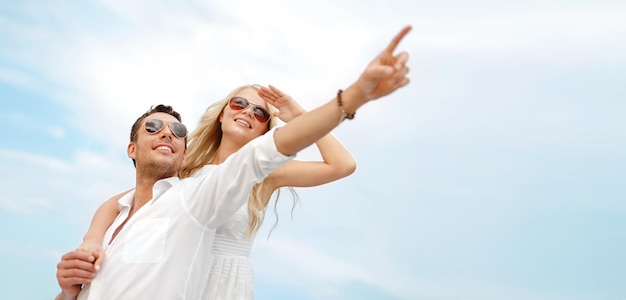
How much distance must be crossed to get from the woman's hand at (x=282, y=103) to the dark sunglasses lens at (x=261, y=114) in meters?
0.09

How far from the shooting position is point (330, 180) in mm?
5180

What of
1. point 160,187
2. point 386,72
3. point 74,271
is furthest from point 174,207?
point 386,72

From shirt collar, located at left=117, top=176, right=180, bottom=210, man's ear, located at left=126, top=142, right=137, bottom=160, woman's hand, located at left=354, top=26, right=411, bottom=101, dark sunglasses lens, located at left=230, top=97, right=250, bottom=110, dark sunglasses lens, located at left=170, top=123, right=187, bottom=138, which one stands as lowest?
shirt collar, located at left=117, top=176, right=180, bottom=210

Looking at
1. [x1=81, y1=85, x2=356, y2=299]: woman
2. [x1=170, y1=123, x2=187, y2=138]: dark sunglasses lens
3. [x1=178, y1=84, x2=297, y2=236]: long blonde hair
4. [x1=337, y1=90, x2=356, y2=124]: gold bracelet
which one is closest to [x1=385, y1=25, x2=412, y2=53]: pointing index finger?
[x1=337, y1=90, x2=356, y2=124]: gold bracelet

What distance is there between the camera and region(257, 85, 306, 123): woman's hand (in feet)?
17.4

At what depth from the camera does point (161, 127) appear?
4.78 metres

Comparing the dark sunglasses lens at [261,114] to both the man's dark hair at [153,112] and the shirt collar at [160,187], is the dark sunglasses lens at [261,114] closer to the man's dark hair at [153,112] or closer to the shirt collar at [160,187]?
the man's dark hair at [153,112]

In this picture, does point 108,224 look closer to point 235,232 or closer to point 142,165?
point 142,165

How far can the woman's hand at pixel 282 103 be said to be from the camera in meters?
5.30

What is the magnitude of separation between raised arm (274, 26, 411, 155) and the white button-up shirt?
1.98 ft

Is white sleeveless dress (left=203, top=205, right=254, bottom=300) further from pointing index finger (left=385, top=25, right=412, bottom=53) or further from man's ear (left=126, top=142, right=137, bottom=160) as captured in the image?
pointing index finger (left=385, top=25, right=412, bottom=53)

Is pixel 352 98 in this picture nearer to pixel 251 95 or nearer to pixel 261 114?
pixel 261 114

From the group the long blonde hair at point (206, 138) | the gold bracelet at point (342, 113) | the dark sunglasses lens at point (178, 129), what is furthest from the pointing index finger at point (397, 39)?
the long blonde hair at point (206, 138)

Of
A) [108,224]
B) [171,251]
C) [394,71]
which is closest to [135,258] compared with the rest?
[171,251]
